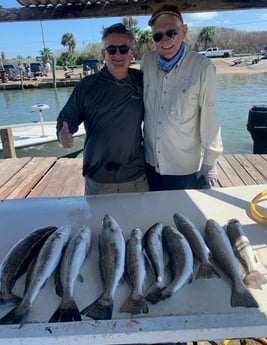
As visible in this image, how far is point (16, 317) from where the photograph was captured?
1.10m

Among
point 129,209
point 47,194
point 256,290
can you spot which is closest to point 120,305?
point 256,290

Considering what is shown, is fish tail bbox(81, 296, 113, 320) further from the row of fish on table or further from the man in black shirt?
the man in black shirt

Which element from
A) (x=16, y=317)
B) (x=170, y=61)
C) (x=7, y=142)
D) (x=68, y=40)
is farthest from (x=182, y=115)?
(x=68, y=40)

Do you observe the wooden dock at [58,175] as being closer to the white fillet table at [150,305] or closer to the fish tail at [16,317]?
the white fillet table at [150,305]

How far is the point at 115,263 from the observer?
4.34 feet

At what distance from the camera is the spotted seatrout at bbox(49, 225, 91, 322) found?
1109mm

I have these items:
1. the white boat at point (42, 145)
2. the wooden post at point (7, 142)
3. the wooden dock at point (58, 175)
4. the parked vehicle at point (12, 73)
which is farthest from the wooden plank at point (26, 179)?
the parked vehicle at point (12, 73)

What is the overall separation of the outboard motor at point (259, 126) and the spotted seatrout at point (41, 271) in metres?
4.77

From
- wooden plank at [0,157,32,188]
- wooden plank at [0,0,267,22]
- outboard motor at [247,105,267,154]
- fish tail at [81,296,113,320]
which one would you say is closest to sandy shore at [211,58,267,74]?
outboard motor at [247,105,267,154]

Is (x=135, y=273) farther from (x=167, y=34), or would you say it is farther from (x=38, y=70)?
(x=38, y=70)

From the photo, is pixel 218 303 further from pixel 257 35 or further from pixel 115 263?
pixel 257 35

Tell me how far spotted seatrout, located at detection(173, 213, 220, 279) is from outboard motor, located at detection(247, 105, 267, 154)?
4442 mm

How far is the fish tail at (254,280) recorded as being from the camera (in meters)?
1.23

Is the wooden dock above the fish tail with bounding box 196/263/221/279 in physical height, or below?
below
